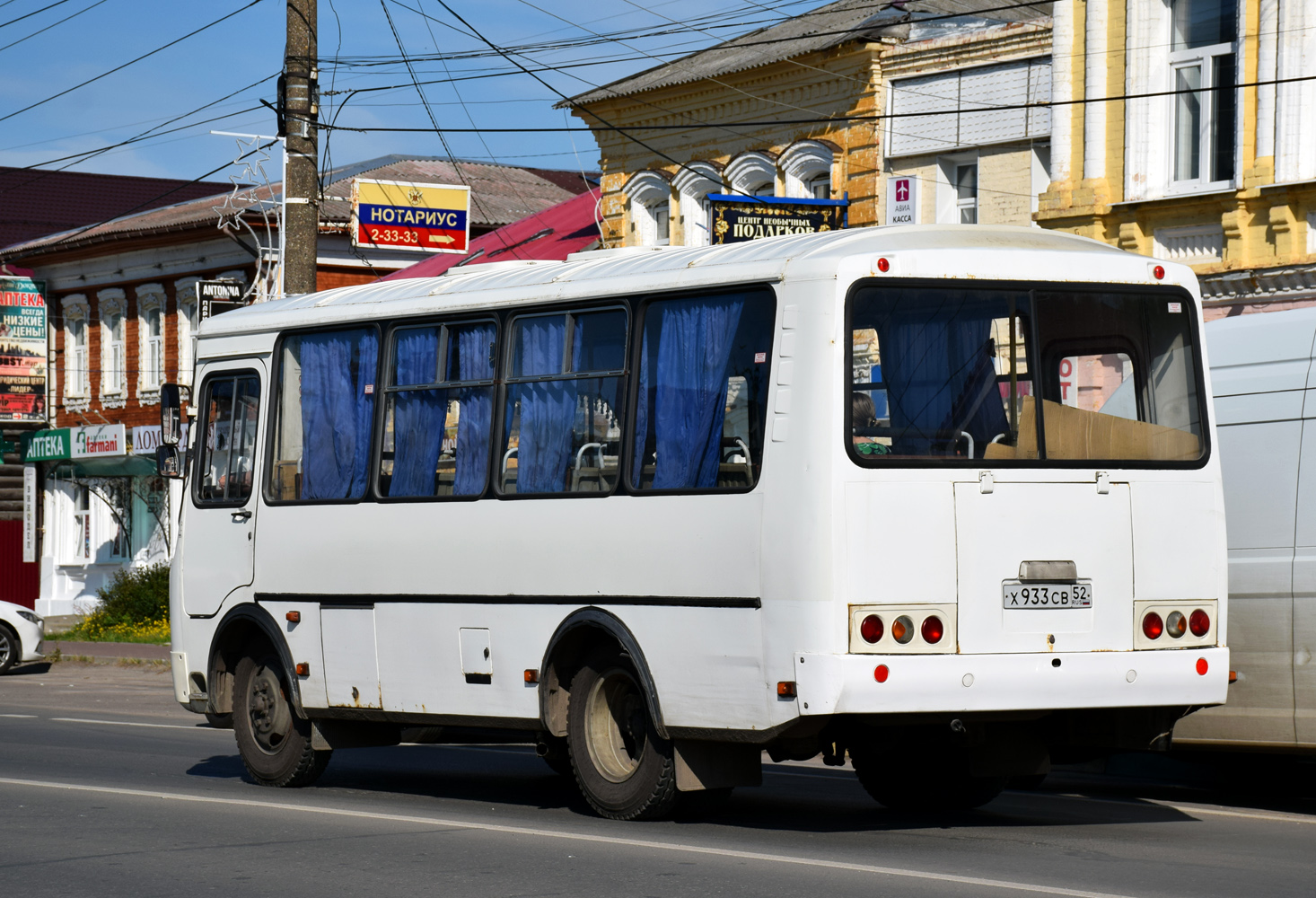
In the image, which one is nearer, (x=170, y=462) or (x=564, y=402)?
(x=564, y=402)

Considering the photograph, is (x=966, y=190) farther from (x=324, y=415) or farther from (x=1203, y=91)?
(x=324, y=415)

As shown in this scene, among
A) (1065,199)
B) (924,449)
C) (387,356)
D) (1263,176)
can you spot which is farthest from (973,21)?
(924,449)

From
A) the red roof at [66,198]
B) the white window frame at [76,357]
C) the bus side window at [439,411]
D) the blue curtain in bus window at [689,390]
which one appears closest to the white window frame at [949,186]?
the bus side window at [439,411]

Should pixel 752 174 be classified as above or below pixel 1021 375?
above

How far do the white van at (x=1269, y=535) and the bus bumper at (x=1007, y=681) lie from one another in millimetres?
1028

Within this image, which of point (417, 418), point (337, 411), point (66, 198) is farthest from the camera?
point (66, 198)

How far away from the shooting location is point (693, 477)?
30.6 feet

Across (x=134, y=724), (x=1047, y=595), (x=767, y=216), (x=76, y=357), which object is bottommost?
(x=134, y=724)

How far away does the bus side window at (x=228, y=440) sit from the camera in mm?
12203

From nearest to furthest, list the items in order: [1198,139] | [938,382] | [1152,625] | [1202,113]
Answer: [938,382] < [1152,625] < [1202,113] < [1198,139]

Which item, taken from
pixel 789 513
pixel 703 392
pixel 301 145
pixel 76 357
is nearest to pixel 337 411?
pixel 703 392

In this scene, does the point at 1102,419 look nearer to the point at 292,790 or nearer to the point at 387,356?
the point at 387,356

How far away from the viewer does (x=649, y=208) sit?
3023cm

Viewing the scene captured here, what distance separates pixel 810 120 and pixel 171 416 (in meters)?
14.8
